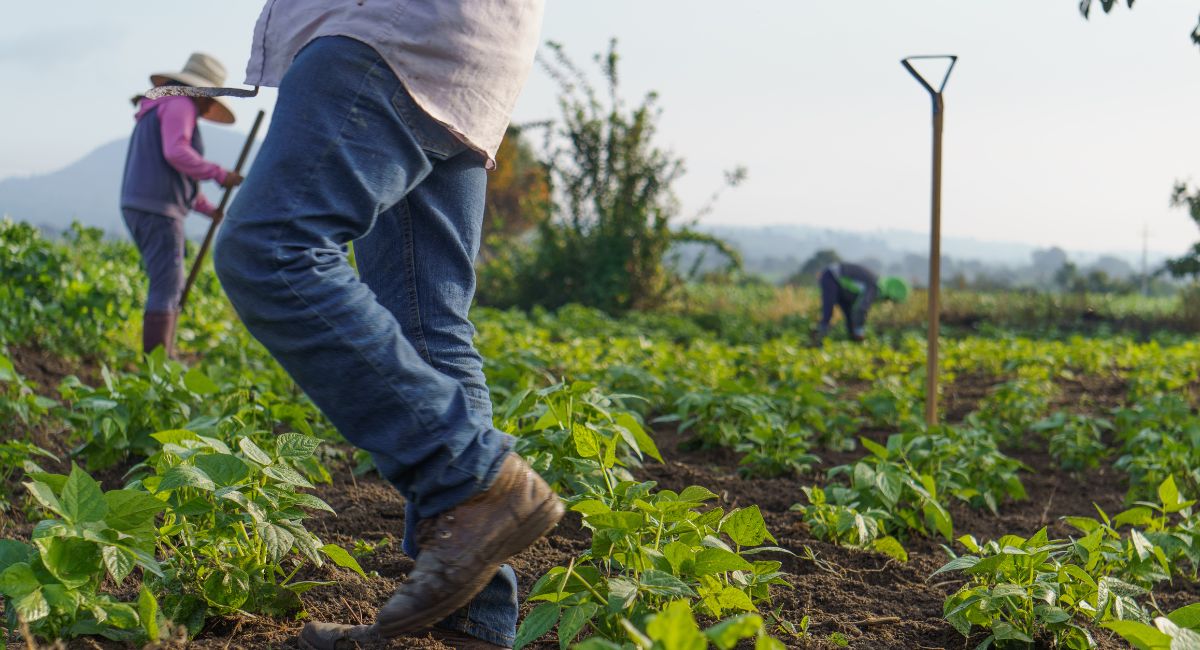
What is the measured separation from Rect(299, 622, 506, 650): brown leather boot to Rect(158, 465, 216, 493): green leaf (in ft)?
1.03

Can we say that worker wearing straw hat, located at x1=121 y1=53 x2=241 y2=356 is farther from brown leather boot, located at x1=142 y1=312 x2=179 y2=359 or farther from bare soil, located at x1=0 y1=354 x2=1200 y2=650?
bare soil, located at x1=0 y1=354 x2=1200 y2=650

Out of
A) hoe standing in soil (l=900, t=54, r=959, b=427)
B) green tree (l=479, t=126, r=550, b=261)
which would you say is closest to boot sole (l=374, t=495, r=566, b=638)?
hoe standing in soil (l=900, t=54, r=959, b=427)

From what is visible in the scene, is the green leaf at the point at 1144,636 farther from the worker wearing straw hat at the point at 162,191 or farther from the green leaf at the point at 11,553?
the worker wearing straw hat at the point at 162,191

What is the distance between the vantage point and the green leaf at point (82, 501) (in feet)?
5.21

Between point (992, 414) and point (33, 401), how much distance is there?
4.54 m

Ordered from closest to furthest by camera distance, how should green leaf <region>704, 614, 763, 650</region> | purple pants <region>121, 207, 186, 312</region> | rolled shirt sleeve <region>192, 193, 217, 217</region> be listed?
green leaf <region>704, 614, 763, 650</region>, purple pants <region>121, 207, 186, 312</region>, rolled shirt sleeve <region>192, 193, 217, 217</region>

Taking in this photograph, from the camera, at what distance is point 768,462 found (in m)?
3.66

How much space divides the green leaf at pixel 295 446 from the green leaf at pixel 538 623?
59cm

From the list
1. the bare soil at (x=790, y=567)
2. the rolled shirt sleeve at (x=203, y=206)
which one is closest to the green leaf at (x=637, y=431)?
the bare soil at (x=790, y=567)

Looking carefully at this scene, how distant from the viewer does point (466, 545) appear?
1.57m

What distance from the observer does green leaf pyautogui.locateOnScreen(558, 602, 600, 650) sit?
152cm

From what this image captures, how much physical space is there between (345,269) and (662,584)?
2.30 ft

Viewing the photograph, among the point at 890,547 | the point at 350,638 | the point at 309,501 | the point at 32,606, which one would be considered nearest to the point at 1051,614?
the point at 890,547

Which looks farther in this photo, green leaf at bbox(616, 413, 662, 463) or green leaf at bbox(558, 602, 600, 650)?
green leaf at bbox(616, 413, 662, 463)
